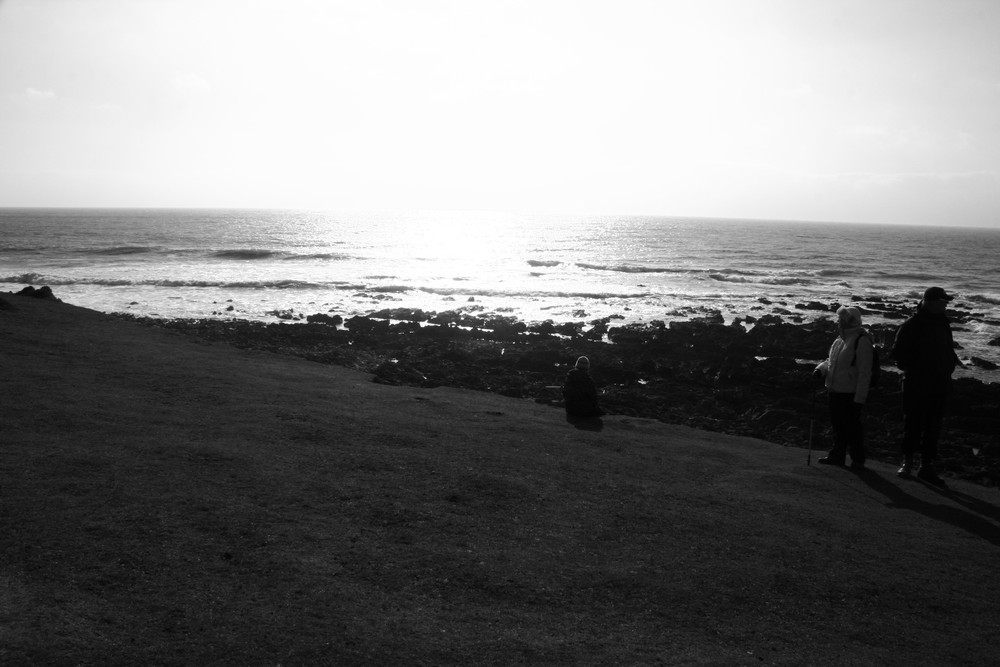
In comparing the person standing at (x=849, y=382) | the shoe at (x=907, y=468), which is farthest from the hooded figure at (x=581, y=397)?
the shoe at (x=907, y=468)

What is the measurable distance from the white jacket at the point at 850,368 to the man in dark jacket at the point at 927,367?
32 cm

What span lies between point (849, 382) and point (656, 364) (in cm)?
1001

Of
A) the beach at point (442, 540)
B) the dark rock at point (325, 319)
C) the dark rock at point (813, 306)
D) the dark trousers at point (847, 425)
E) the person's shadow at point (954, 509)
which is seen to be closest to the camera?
the beach at point (442, 540)

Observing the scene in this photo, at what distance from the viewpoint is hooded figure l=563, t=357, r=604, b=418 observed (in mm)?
11125

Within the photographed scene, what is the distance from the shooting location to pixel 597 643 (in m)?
4.44

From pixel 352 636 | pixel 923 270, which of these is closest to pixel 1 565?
pixel 352 636

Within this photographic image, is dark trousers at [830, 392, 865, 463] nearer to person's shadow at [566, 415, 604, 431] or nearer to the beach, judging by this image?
the beach

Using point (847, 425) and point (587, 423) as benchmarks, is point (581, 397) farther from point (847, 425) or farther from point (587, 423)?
point (847, 425)

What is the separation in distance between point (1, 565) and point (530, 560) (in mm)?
3408

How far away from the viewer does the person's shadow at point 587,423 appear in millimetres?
10367

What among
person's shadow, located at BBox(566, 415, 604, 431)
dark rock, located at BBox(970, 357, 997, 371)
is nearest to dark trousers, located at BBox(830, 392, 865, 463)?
person's shadow, located at BBox(566, 415, 604, 431)

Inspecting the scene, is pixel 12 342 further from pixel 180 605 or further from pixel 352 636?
pixel 352 636

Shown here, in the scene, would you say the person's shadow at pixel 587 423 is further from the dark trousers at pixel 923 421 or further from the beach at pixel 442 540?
the dark trousers at pixel 923 421

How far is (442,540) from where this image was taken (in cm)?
582
